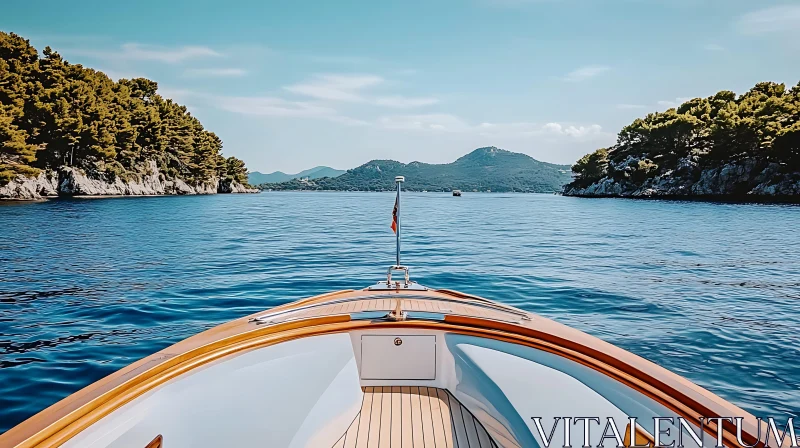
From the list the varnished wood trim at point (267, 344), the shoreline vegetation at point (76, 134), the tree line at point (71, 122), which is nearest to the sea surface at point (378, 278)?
the varnished wood trim at point (267, 344)

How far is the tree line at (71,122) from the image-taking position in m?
39.3

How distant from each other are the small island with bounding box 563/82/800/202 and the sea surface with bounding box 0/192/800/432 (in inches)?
1721

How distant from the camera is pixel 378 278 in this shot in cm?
1100

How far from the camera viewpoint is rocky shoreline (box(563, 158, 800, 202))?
5394cm

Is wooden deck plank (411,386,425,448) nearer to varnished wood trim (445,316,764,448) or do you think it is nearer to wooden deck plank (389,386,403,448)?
wooden deck plank (389,386,403,448)

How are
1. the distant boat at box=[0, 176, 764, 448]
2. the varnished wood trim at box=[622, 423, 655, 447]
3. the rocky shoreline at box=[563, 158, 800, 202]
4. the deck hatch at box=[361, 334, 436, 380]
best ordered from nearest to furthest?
the varnished wood trim at box=[622, 423, 655, 447] → the distant boat at box=[0, 176, 764, 448] → the deck hatch at box=[361, 334, 436, 380] → the rocky shoreline at box=[563, 158, 800, 202]

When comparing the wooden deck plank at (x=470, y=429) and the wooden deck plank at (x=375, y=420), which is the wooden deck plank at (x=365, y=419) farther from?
the wooden deck plank at (x=470, y=429)

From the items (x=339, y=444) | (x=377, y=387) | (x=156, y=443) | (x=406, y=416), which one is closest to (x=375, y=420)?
(x=406, y=416)

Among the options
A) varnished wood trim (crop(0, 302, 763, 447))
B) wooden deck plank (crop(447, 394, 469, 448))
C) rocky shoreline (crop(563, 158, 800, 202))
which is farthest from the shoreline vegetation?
rocky shoreline (crop(563, 158, 800, 202))

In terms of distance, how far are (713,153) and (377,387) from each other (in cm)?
7220

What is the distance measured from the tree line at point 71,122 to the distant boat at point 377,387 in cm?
4311

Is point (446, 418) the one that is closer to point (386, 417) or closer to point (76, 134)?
point (386, 417)

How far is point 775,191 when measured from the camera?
54.2m

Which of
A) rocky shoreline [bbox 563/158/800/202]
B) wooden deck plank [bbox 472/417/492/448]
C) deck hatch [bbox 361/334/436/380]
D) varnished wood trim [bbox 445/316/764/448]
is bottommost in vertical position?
wooden deck plank [bbox 472/417/492/448]
